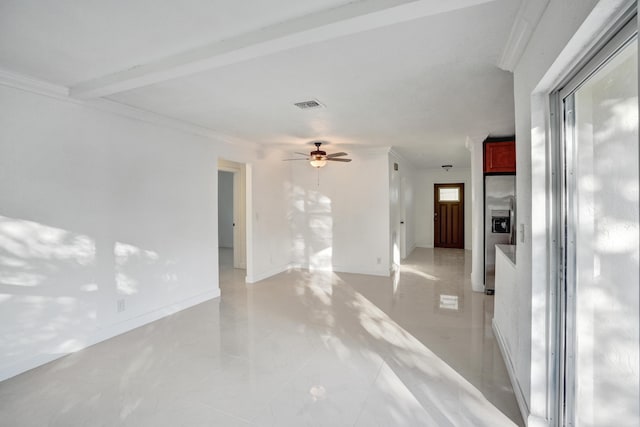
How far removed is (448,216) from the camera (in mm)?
9367

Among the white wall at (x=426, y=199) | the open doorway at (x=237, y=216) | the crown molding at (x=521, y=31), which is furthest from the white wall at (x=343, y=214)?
the white wall at (x=426, y=199)

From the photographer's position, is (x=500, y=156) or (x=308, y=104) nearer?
(x=308, y=104)

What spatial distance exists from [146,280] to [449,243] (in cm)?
824

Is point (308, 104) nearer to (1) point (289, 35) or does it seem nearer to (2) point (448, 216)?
(1) point (289, 35)

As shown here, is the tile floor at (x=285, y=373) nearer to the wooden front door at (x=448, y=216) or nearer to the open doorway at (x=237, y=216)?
the open doorway at (x=237, y=216)

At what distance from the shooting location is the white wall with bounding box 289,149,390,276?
5.94 metres

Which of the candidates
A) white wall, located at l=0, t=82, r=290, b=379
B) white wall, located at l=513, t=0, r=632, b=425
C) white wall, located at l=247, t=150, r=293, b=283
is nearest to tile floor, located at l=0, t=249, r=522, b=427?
white wall, located at l=0, t=82, r=290, b=379

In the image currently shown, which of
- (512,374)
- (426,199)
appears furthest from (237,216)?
(426,199)

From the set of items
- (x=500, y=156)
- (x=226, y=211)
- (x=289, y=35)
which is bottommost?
(x=226, y=211)

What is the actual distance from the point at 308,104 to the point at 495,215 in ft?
11.0

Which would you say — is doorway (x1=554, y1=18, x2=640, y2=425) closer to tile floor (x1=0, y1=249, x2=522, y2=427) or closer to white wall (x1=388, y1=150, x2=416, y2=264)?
tile floor (x1=0, y1=249, x2=522, y2=427)

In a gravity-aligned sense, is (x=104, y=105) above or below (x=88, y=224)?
above

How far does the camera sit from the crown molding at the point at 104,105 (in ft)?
8.28

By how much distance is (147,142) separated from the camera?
3623 millimetres
